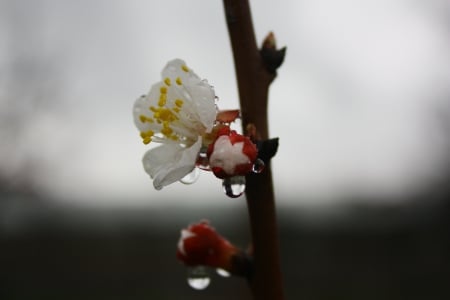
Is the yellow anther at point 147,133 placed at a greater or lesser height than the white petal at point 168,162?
greater

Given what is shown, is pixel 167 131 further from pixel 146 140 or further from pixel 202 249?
pixel 202 249

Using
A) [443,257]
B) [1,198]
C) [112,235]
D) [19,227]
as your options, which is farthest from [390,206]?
[1,198]

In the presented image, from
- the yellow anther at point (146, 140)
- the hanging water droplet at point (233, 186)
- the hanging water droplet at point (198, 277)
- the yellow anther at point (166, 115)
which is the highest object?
the yellow anther at point (166, 115)

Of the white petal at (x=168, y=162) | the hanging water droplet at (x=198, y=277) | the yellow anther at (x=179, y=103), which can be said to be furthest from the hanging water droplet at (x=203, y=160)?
the hanging water droplet at (x=198, y=277)

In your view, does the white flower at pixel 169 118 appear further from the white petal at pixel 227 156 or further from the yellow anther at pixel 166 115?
the white petal at pixel 227 156

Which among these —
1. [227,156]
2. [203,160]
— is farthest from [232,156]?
[203,160]

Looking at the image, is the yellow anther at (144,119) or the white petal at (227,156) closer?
the white petal at (227,156)
